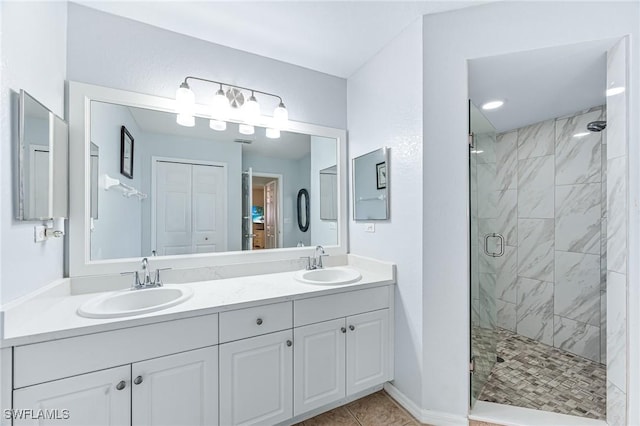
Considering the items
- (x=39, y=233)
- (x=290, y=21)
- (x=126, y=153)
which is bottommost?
(x=39, y=233)

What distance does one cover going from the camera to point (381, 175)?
1980mm

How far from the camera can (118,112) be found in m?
1.66

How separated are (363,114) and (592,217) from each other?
2.17 m

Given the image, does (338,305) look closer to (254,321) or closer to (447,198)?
(254,321)

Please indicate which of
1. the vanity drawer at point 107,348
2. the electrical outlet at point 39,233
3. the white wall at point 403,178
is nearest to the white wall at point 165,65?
the white wall at point 403,178

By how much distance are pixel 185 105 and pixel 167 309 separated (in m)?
1.23

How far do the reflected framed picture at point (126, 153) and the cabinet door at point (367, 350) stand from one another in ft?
5.58

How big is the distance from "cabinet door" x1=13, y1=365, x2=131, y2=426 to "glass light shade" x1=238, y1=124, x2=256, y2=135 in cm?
156

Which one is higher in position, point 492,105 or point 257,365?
point 492,105

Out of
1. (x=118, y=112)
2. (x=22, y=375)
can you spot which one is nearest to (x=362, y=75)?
(x=118, y=112)

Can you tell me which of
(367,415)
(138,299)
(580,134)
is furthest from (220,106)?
(580,134)

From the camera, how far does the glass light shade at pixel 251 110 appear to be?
1.91m

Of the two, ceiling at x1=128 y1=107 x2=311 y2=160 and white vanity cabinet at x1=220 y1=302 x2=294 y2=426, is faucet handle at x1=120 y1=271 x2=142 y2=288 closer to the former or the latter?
white vanity cabinet at x1=220 y1=302 x2=294 y2=426

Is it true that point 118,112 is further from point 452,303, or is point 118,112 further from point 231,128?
point 452,303
